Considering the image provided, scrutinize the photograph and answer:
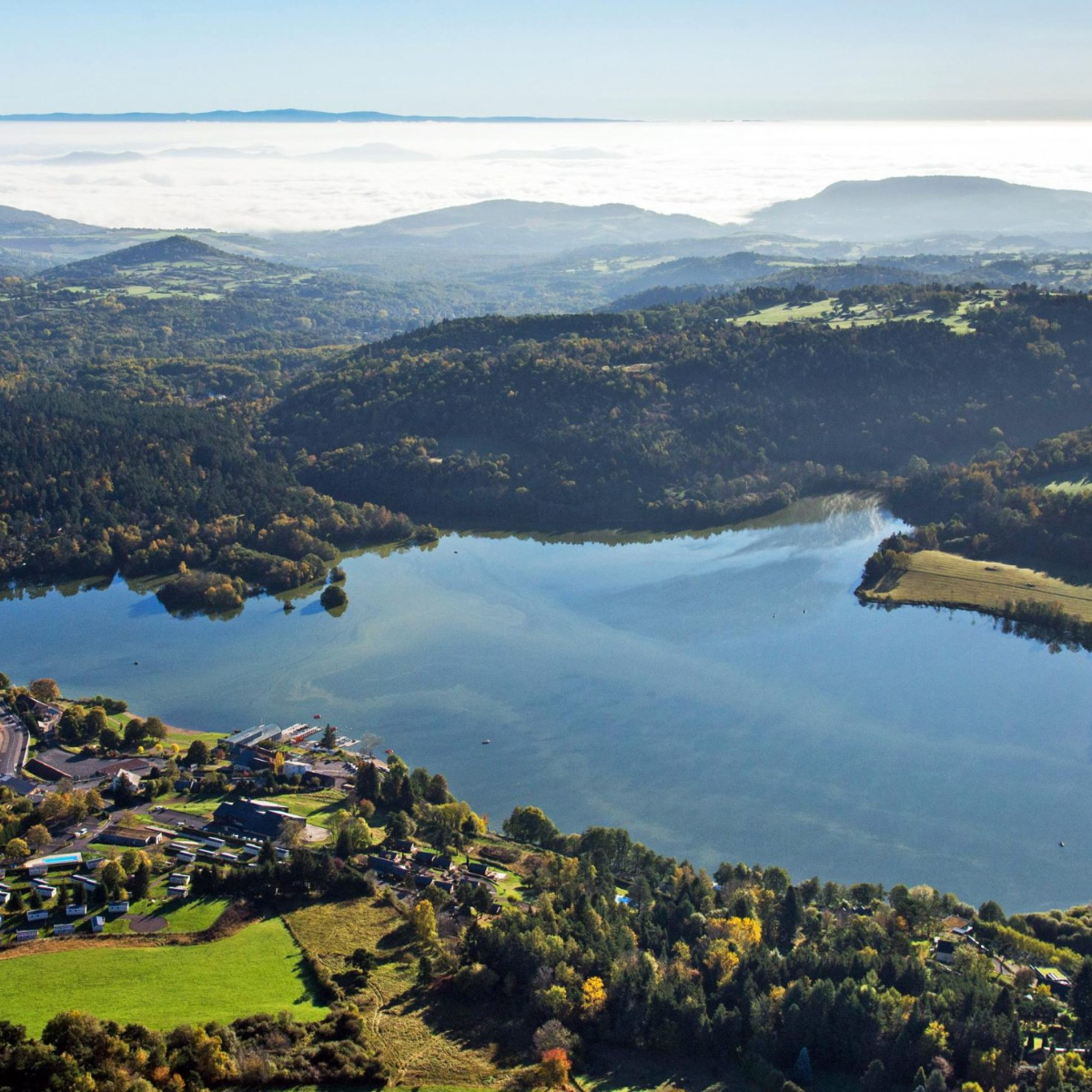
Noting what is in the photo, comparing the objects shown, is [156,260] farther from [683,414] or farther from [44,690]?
[44,690]

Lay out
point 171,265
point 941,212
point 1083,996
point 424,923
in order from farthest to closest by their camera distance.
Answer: point 941,212
point 171,265
point 424,923
point 1083,996

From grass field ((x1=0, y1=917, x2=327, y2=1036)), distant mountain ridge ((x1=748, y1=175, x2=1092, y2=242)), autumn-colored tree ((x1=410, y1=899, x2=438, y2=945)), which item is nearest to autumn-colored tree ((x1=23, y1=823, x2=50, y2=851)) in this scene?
grass field ((x1=0, y1=917, x2=327, y2=1036))

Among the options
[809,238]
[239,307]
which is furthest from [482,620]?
[809,238]

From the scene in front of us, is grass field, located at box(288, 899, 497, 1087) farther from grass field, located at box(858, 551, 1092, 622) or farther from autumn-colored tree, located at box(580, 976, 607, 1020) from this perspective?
grass field, located at box(858, 551, 1092, 622)

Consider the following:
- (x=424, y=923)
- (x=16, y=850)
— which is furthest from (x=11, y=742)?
(x=424, y=923)

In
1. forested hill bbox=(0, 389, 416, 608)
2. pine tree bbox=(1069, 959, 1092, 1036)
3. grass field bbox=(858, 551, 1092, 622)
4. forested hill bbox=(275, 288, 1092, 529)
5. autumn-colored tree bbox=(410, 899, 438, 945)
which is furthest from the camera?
forested hill bbox=(275, 288, 1092, 529)

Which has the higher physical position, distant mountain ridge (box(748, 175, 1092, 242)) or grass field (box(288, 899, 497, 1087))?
distant mountain ridge (box(748, 175, 1092, 242))
